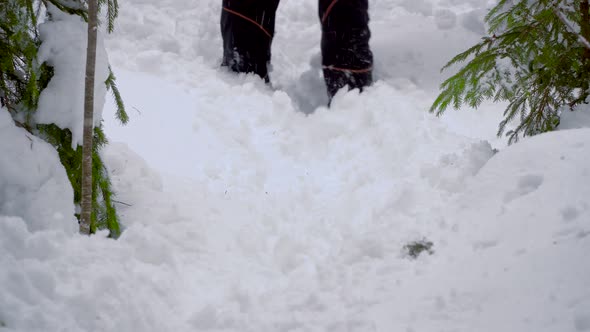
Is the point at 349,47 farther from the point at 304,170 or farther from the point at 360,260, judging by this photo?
the point at 360,260

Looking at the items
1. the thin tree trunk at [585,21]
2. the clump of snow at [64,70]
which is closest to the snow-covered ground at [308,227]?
the clump of snow at [64,70]

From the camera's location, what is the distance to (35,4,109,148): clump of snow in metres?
2.51

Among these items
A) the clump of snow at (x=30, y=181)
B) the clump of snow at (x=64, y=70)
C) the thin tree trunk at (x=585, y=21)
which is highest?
the thin tree trunk at (x=585, y=21)

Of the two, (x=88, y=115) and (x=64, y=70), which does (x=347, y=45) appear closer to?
(x=64, y=70)

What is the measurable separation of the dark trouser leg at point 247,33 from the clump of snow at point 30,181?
5280 mm

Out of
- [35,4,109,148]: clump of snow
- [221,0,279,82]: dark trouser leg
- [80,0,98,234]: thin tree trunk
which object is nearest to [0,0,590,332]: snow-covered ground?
Answer: [80,0,98,234]: thin tree trunk

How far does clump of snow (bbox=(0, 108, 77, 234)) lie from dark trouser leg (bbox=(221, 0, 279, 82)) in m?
5.28

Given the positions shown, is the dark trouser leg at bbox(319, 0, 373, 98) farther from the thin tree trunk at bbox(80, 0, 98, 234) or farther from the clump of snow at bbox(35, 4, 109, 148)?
the thin tree trunk at bbox(80, 0, 98, 234)

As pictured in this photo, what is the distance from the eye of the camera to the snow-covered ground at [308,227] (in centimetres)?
215

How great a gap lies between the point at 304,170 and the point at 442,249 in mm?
2314

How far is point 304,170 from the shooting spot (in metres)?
5.12

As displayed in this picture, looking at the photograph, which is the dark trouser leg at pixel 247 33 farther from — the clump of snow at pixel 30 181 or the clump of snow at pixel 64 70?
the clump of snow at pixel 30 181

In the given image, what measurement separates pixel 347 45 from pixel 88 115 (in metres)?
5.04

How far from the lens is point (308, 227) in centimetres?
393
